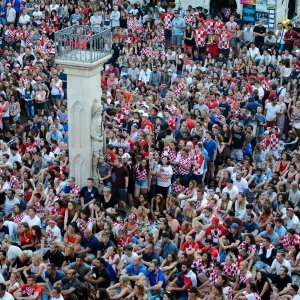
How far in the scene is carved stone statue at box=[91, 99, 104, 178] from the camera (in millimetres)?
20562

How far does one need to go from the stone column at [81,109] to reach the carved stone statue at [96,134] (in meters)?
0.08

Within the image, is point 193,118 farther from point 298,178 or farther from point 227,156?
point 298,178

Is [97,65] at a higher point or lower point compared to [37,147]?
higher

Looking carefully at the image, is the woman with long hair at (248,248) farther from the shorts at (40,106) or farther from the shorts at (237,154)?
the shorts at (40,106)

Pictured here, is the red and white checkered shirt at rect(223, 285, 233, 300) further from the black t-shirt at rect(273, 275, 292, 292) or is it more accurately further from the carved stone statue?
the carved stone statue

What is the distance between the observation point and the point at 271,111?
23594 millimetres

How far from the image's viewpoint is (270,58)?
89.5 feet

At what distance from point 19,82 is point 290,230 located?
979 centimetres

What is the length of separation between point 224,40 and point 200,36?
0.73 meters

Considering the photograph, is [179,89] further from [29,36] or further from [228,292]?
[228,292]

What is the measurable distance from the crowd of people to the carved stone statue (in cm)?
19

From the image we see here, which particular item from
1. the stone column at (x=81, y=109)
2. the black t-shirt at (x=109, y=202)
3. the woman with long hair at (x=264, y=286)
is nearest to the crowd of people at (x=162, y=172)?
the woman with long hair at (x=264, y=286)

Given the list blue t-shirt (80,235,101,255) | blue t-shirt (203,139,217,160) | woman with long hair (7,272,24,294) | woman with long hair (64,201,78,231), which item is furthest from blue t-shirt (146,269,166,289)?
blue t-shirt (203,139,217,160)

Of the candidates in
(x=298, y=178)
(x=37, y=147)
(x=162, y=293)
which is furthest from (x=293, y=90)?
(x=162, y=293)
